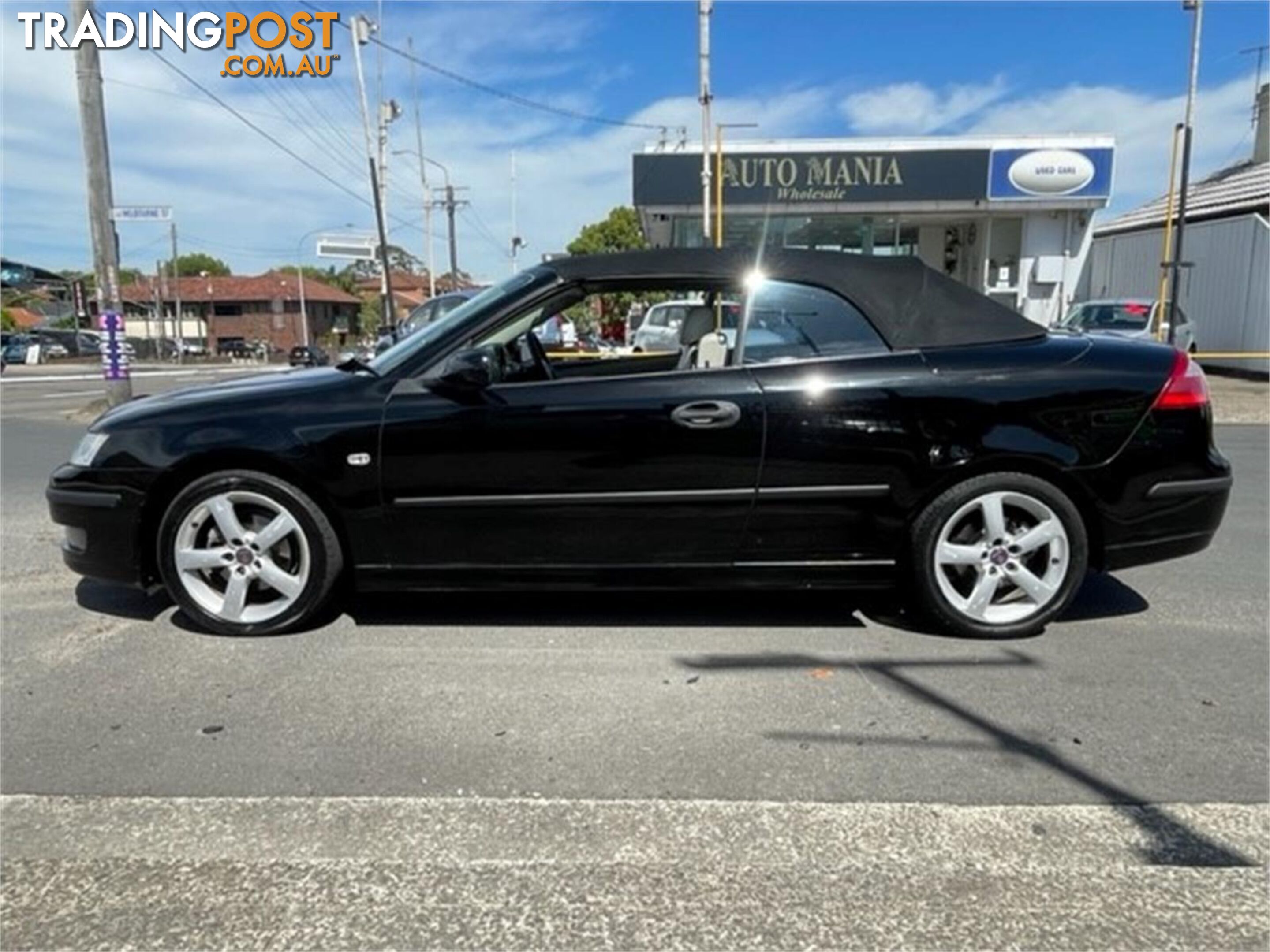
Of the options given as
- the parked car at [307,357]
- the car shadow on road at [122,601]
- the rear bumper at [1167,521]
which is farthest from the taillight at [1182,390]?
the parked car at [307,357]

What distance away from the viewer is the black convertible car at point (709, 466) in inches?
138

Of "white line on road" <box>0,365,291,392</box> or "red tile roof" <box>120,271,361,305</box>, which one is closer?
"white line on road" <box>0,365,291,392</box>

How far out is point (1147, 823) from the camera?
235 cm

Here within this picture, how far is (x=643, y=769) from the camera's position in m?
2.67


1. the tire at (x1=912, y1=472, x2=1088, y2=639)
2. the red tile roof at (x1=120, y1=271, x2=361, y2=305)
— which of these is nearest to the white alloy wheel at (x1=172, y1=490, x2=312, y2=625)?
the tire at (x1=912, y1=472, x2=1088, y2=639)

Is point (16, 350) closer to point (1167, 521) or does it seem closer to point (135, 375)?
point (135, 375)

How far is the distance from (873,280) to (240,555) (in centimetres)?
297

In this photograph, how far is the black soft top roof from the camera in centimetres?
363

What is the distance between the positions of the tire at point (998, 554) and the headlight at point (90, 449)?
3.51m

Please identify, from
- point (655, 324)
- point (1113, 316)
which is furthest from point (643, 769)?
point (1113, 316)

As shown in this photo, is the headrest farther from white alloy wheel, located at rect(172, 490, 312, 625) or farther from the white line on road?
the white line on road

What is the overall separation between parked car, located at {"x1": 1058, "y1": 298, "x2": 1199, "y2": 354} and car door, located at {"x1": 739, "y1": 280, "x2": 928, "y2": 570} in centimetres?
1488

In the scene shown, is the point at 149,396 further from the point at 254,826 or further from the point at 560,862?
the point at 560,862

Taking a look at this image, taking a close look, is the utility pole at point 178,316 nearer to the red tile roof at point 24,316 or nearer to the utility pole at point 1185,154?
the red tile roof at point 24,316
